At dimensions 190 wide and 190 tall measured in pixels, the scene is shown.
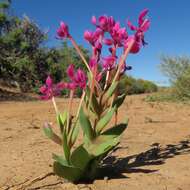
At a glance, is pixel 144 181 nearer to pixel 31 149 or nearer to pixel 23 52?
pixel 31 149

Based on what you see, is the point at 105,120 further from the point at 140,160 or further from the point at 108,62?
the point at 140,160

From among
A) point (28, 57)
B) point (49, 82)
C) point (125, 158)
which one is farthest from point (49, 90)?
point (28, 57)

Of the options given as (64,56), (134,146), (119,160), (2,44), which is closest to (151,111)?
(134,146)

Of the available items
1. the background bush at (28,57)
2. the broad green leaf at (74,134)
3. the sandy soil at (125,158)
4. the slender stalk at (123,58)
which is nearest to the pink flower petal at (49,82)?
the broad green leaf at (74,134)

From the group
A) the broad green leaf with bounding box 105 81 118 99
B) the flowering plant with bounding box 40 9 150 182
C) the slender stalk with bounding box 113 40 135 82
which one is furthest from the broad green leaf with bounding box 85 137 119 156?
the slender stalk with bounding box 113 40 135 82

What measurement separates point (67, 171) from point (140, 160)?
0.91 metres

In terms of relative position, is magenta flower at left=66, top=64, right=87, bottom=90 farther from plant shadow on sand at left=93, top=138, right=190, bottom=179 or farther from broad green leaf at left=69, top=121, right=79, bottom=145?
plant shadow on sand at left=93, top=138, right=190, bottom=179

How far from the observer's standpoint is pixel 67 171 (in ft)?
9.03

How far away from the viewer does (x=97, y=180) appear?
9.53ft

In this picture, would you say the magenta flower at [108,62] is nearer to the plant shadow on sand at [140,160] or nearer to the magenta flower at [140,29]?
the magenta flower at [140,29]

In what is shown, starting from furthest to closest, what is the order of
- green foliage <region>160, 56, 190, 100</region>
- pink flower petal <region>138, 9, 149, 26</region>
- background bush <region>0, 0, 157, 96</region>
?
background bush <region>0, 0, 157, 96</region>, green foliage <region>160, 56, 190, 100</region>, pink flower petal <region>138, 9, 149, 26</region>

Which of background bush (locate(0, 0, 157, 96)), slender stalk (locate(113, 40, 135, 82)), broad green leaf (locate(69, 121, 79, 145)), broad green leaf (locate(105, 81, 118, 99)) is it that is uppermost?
background bush (locate(0, 0, 157, 96))

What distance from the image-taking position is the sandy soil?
2842mm

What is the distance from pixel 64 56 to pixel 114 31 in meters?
17.3
